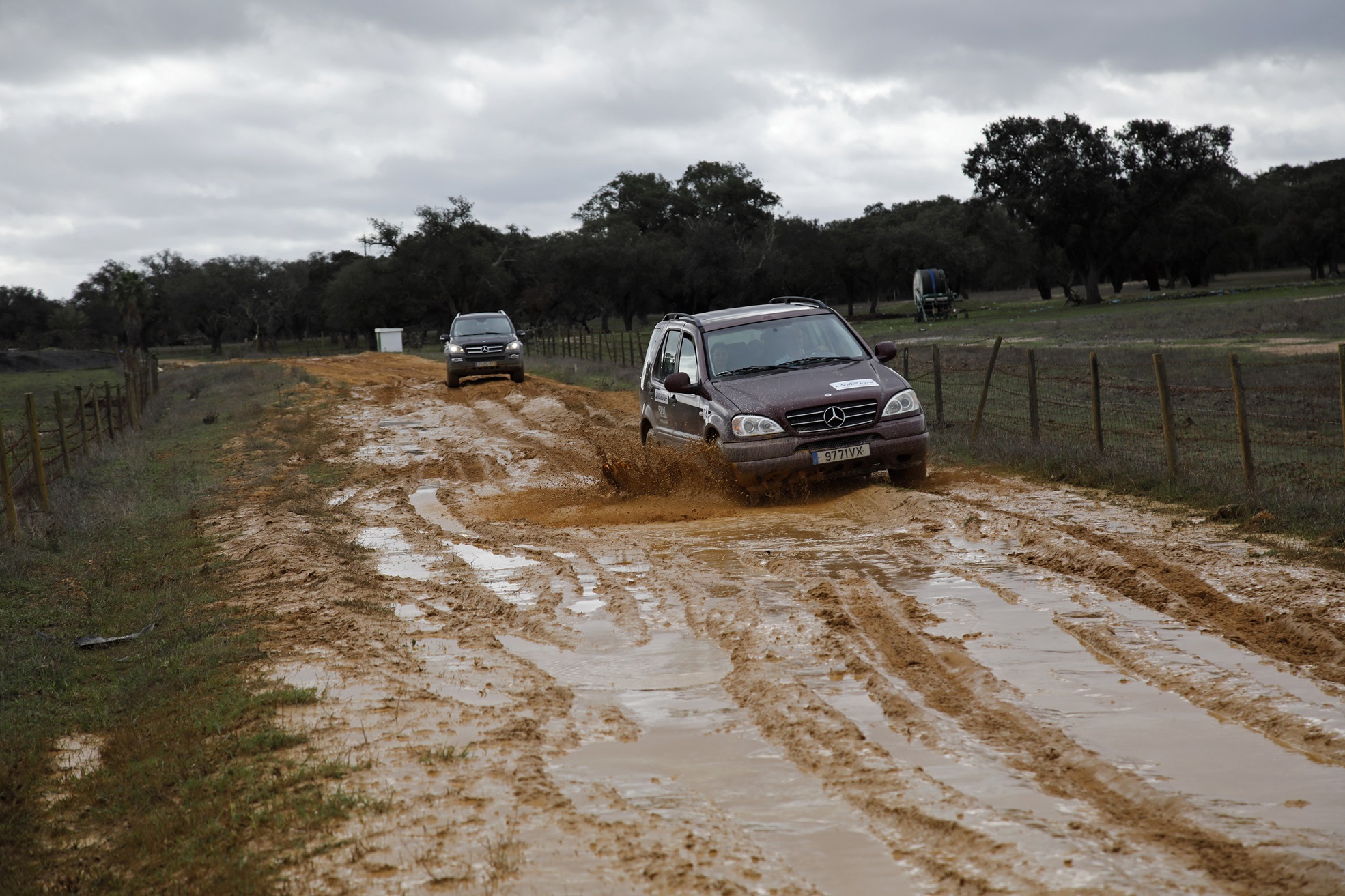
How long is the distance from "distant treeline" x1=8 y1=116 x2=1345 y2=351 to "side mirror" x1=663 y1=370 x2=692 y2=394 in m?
58.5

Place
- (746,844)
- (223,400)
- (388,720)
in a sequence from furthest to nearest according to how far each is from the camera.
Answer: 1. (223,400)
2. (388,720)
3. (746,844)

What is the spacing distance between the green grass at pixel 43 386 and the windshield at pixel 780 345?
74.4ft

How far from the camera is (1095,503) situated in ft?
33.9

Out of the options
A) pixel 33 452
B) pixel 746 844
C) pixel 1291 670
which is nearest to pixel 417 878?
pixel 746 844

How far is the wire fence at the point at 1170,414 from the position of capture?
37.7ft

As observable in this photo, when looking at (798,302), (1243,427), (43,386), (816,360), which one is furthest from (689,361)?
(43,386)

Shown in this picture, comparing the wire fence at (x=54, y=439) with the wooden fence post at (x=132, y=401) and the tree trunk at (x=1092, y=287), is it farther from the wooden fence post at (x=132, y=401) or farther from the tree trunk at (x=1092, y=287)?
the tree trunk at (x=1092, y=287)

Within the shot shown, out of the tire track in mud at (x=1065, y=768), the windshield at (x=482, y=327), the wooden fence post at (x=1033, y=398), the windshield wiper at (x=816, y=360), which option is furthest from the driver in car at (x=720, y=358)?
the windshield at (x=482, y=327)

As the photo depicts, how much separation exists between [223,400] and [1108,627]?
28277 mm

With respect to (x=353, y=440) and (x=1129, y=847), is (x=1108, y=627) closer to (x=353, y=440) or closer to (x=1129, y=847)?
(x=1129, y=847)

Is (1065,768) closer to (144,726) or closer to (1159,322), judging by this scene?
(144,726)

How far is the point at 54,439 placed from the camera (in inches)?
912

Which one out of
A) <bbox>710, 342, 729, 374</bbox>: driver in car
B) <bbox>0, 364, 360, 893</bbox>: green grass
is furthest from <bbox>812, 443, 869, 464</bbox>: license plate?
<bbox>0, 364, 360, 893</bbox>: green grass

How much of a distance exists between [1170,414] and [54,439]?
20.4 m
